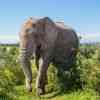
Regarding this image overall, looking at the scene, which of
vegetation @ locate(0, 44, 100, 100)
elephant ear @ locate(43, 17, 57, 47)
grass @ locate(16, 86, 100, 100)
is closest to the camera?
grass @ locate(16, 86, 100, 100)

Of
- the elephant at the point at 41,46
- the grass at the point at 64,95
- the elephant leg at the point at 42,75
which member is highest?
the elephant at the point at 41,46

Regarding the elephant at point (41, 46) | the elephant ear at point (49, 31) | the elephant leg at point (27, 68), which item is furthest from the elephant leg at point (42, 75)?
the elephant ear at point (49, 31)

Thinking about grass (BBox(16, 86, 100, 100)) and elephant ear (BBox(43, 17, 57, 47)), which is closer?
grass (BBox(16, 86, 100, 100))

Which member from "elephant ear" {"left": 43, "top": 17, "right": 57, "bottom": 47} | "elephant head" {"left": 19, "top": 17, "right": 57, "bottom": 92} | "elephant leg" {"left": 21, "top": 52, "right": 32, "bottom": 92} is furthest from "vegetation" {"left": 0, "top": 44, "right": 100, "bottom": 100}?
"elephant ear" {"left": 43, "top": 17, "right": 57, "bottom": 47}

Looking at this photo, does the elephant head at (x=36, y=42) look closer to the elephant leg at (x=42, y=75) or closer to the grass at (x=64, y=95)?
the elephant leg at (x=42, y=75)

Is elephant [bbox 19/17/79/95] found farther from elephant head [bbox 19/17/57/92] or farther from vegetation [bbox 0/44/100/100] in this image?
vegetation [bbox 0/44/100/100]

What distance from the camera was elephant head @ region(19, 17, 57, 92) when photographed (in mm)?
12828

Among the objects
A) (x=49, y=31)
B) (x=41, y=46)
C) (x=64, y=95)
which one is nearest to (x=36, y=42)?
(x=41, y=46)

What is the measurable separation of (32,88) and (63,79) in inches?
41.8

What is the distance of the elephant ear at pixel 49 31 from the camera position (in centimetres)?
1347

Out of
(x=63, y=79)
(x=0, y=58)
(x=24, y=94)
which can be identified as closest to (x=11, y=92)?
(x=24, y=94)

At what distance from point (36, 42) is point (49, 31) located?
2.47ft

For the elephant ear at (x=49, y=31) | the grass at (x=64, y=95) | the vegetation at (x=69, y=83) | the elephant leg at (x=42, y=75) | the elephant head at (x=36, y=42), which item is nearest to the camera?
the grass at (x=64, y=95)

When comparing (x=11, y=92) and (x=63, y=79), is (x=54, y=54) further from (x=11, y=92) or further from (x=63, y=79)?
(x=11, y=92)
